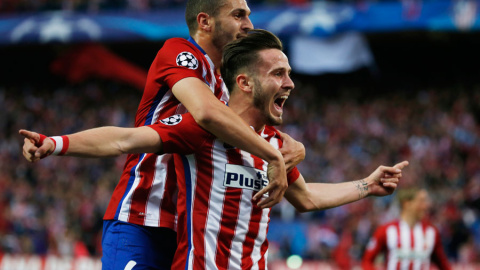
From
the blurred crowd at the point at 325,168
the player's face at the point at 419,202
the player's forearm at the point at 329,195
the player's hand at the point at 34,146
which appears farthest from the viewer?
the blurred crowd at the point at 325,168

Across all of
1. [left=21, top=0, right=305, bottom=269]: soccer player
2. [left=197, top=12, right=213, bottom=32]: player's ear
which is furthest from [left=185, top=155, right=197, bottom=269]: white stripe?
[left=197, top=12, right=213, bottom=32]: player's ear

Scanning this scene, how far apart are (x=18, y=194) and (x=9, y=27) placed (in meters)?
6.51

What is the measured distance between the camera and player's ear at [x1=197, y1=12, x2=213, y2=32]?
390 cm

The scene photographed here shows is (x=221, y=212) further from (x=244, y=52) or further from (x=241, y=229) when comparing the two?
(x=244, y=52)

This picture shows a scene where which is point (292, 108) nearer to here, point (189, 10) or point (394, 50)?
point (394, 50)

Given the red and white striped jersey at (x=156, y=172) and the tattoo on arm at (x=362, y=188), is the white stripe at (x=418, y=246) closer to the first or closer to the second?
the tattoo on arm at (x=362, y=188)

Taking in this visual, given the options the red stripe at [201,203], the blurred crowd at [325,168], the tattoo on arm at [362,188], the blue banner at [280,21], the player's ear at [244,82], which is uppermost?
the blue banner at [280,21]

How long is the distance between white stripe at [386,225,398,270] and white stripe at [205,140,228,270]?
15.7 feet

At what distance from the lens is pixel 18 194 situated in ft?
56.4

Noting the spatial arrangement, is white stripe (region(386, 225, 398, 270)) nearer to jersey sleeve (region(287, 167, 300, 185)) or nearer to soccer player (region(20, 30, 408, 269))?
jersey sleeve (region(287, 167, 300, 185))

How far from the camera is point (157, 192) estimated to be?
12.4 ft

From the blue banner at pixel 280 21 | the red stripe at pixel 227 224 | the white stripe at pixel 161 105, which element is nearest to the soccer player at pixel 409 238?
the white stripe at pixel 161 105

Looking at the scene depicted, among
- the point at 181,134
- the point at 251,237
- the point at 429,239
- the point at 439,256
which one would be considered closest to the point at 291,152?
the point at 251,237

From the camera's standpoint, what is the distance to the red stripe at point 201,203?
3.16m
